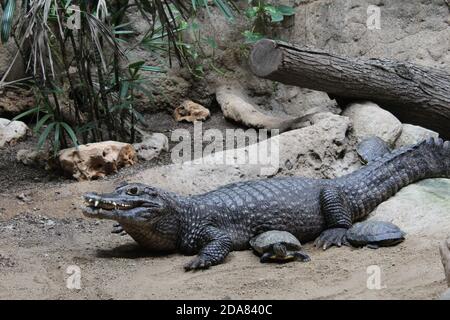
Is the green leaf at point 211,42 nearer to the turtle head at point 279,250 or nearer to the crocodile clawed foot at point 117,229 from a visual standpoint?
the crocodile clawed foot at point 117,229

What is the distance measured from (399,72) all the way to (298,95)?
1763 millimetres

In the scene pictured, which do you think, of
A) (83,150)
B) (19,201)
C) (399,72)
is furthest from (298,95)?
(19,201)

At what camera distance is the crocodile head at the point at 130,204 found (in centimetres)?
462

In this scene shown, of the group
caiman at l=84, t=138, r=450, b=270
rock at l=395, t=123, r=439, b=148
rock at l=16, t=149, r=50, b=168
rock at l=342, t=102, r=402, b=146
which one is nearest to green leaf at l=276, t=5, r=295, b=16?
rock at l=342, t=102, r=402, b=146

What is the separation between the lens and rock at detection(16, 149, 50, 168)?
6715 mm

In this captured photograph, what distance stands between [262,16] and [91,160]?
3381mm

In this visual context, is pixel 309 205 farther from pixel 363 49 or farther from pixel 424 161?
pixel 363 49

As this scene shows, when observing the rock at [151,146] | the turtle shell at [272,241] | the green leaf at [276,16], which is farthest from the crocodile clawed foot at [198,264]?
the green leaf at [276,16]

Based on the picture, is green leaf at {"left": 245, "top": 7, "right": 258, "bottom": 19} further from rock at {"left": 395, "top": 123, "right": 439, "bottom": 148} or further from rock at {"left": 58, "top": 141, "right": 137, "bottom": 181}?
rock at {"left": 58, "top": 141, "right": 137, "bottom": 181}

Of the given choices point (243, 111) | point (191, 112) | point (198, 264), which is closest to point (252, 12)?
point (243, 111)

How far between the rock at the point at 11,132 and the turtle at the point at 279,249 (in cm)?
379

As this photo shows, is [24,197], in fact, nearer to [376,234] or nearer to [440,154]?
[376,234]

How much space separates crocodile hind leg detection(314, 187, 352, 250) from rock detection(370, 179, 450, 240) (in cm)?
32

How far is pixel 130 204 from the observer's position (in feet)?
15.5
